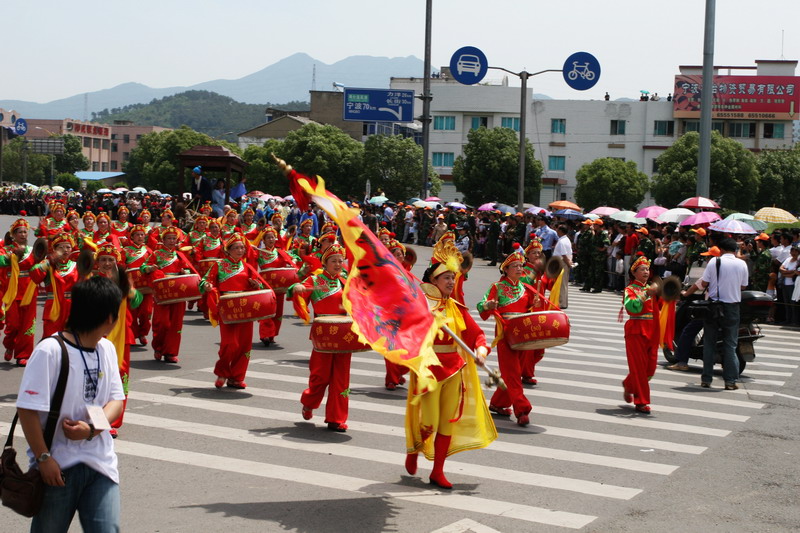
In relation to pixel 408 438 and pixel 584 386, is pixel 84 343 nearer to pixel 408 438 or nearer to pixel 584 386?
pixel 408 438

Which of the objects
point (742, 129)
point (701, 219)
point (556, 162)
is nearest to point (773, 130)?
point (742, 129)

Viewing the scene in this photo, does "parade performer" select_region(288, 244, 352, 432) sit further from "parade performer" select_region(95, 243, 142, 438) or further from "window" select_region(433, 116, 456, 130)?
"window" select_region(433, 116, 456, 130)

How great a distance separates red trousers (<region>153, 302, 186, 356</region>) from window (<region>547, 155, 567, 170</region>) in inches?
2888

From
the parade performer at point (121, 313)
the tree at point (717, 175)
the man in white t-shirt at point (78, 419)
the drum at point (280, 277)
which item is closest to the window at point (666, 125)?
the tree at point (717, 175)

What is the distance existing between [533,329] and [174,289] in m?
5.10

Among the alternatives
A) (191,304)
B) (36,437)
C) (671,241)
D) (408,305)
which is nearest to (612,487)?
(408,305)

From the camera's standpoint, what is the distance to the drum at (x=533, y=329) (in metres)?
9.50

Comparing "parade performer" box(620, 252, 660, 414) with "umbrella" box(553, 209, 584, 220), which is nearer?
"parade performer" box(620, 252, 660, 414)

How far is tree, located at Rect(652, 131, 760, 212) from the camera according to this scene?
61438mm

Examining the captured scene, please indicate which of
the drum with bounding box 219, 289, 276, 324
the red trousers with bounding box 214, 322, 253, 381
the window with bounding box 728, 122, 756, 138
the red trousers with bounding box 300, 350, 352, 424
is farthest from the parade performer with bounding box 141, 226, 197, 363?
the window with bounding box 728, 122, 756, 138

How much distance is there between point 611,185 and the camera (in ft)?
221

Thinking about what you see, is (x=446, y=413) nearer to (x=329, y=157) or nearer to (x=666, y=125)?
(x=329, y=157)

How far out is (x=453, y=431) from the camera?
24.2 feet

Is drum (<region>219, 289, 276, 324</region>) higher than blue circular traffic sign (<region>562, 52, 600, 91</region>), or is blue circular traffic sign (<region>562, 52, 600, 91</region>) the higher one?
blue circular traffic sign (<region>562, 52, 600, 91</region>)
